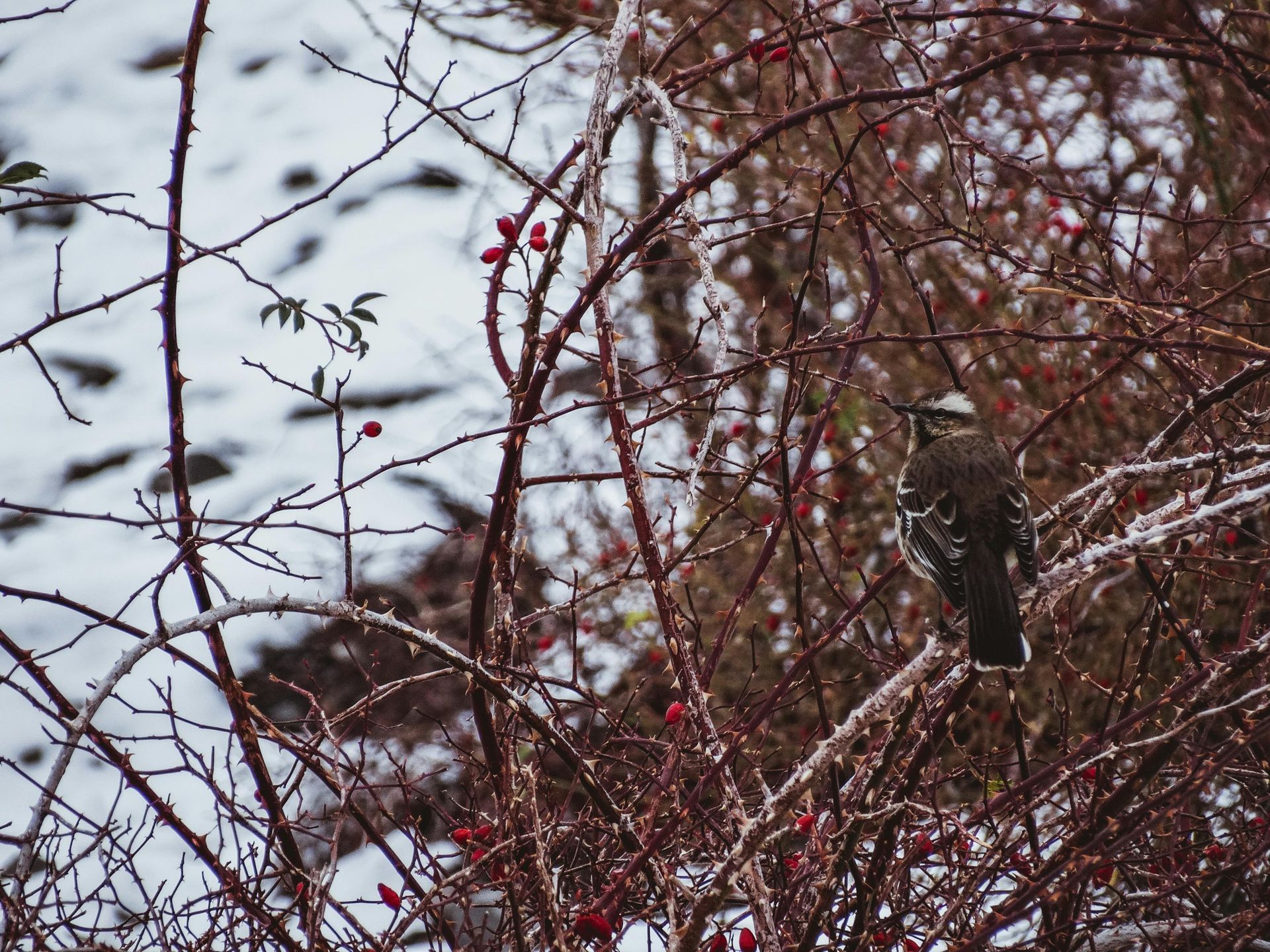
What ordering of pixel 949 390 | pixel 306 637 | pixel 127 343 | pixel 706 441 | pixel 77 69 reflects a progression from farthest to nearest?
pixel 77 69
pixel 127 343
pixel 306 637
pixel 949 390
pixel 706 441

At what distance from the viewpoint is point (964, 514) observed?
12.8ft

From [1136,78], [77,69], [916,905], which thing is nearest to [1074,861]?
[916,905]

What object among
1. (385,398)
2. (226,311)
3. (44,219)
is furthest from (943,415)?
(44,219)

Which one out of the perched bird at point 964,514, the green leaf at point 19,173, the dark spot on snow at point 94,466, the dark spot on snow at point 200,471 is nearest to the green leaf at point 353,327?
the green leaf at point 19,173

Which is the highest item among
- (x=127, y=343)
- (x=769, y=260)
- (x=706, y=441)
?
(x=127, y=343)

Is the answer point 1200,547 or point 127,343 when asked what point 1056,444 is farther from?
point 127,343

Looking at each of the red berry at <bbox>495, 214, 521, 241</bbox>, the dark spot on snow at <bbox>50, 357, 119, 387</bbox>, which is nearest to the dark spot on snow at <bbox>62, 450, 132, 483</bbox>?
the dark spot on snow at <bbox>50, 357, 119, 387</bbox>

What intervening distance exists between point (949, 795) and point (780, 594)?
1.77 meters

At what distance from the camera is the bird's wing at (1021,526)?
138 inches

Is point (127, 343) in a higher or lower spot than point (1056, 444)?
higher

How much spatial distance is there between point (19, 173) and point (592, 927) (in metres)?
2.47

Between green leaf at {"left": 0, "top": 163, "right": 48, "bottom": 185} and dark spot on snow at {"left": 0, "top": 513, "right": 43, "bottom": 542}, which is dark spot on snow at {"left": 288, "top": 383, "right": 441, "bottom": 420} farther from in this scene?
green leaf at {"left": 0, "top": 163, "right": 48, "bottom": 185}

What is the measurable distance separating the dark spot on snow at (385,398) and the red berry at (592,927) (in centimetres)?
689

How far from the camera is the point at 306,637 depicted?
6918mm
